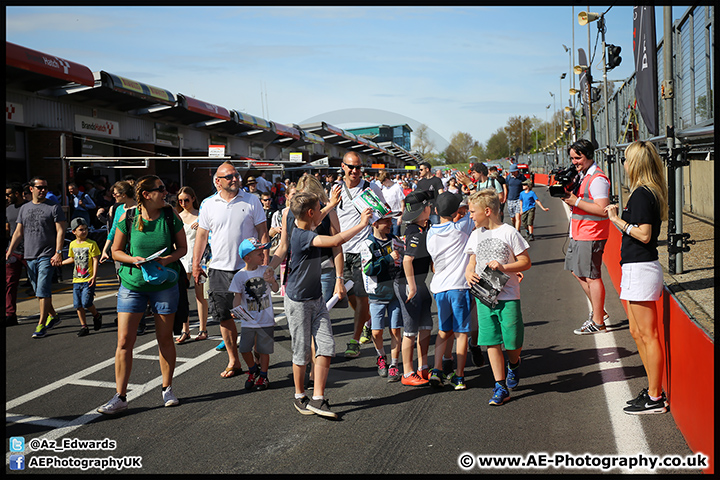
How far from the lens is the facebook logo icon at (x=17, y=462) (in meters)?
3.83

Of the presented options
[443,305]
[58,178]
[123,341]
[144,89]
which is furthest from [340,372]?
[144,89]

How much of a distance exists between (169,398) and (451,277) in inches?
105

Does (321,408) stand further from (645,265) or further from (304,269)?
(645,265)

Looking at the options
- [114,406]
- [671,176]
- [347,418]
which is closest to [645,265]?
[347,418]

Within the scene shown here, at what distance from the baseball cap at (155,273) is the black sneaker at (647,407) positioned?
3878mm

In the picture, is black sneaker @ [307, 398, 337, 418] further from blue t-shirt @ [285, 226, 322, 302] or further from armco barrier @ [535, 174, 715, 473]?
armco barrier @ [535, 174, 715, 473]

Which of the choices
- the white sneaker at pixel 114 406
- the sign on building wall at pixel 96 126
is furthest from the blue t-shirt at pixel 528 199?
the sign on building wall at pixel 96 126

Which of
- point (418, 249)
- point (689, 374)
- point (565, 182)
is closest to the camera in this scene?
point (689, 374)

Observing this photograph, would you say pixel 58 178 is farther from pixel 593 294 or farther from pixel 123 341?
pixel 593 294

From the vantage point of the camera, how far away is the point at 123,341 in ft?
15.8

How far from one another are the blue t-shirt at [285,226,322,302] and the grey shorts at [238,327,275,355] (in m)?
0.75

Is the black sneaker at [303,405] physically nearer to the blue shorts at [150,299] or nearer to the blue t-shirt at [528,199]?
the blue shorts at [150,299]

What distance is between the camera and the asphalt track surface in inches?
147

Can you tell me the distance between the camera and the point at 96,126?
1791 centimetres
